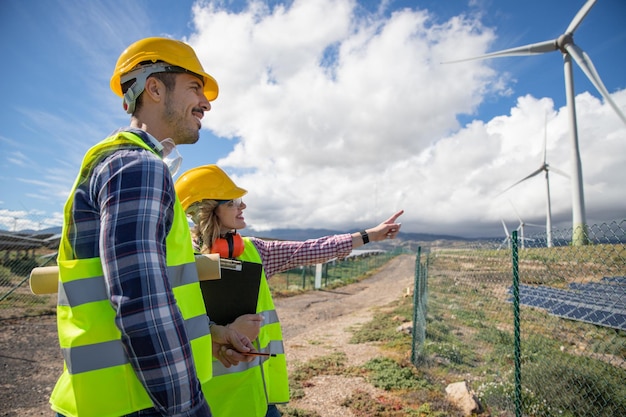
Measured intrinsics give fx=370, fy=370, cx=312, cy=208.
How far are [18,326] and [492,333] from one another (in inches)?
453

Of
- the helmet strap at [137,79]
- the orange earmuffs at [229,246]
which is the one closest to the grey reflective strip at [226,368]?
the orange earmuffs at [229,246]

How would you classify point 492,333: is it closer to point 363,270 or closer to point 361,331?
point 361,331

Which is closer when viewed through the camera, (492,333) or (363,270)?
(492,333)

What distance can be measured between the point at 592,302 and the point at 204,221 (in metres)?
7.74

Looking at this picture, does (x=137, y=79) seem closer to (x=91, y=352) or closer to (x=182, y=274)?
(x=182, y=274)

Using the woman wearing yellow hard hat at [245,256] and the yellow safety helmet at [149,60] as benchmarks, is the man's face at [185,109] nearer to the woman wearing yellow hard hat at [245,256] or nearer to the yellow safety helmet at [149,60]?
the yellow safety helmet at [149,60]

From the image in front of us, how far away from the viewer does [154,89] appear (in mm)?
1472

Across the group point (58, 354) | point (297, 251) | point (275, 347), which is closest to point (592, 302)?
point (297, 251)

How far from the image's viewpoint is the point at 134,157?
44.4 inches

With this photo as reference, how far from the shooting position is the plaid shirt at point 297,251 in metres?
2.71

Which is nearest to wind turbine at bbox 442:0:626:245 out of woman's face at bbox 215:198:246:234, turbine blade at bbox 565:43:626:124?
turbine blade at bbox 565:43:626:124

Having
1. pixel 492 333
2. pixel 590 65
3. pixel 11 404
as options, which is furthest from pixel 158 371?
pixel 590 65

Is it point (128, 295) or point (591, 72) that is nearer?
point (128, 295)

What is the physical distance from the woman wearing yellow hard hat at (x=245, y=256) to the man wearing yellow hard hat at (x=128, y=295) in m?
0.63
